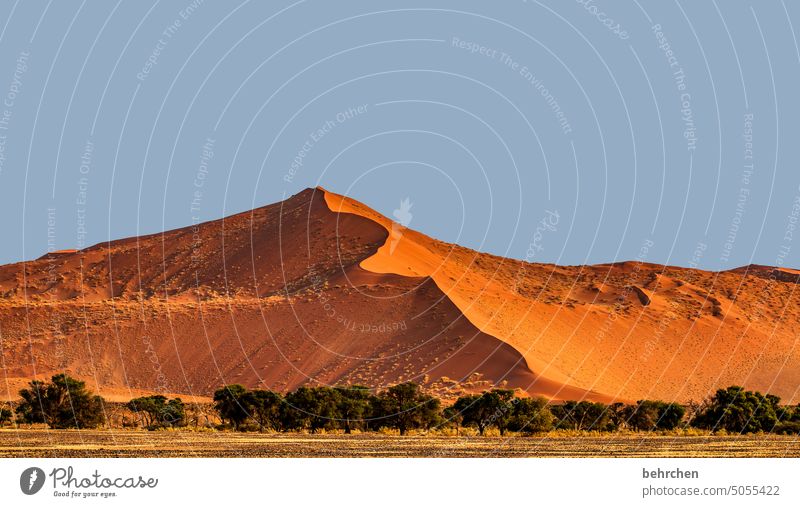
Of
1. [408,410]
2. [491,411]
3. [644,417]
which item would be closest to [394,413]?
[408,410]

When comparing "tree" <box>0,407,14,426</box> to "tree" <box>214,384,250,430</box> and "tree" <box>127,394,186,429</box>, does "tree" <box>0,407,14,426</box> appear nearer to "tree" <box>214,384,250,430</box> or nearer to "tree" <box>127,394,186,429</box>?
"tree" <box>127,394,186,429</box>

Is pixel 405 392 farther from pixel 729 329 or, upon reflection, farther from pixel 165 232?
pixel 165 232

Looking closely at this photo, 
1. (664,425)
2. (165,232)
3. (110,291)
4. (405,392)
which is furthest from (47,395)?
(165,232)

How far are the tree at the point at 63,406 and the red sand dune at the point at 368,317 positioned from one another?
3412cm

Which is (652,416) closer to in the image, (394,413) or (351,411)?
(394,413)

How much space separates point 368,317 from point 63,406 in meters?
54.8

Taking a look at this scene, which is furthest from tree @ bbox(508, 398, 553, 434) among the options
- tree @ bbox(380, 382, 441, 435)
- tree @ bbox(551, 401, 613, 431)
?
tree @ bbox(380, 382, 441, 435)

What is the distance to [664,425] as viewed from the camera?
307 ft

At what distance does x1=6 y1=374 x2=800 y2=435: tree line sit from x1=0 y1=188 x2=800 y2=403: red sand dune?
22.7m

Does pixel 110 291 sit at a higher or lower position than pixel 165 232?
lower

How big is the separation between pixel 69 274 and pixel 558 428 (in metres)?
107

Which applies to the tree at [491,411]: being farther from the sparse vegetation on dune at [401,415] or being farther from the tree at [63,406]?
the tree at [63,406]

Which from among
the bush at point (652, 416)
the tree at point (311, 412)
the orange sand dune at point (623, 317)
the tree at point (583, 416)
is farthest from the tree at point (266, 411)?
the orange sand dune at point (623, 317)

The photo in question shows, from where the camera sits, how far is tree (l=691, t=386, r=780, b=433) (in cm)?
9025
